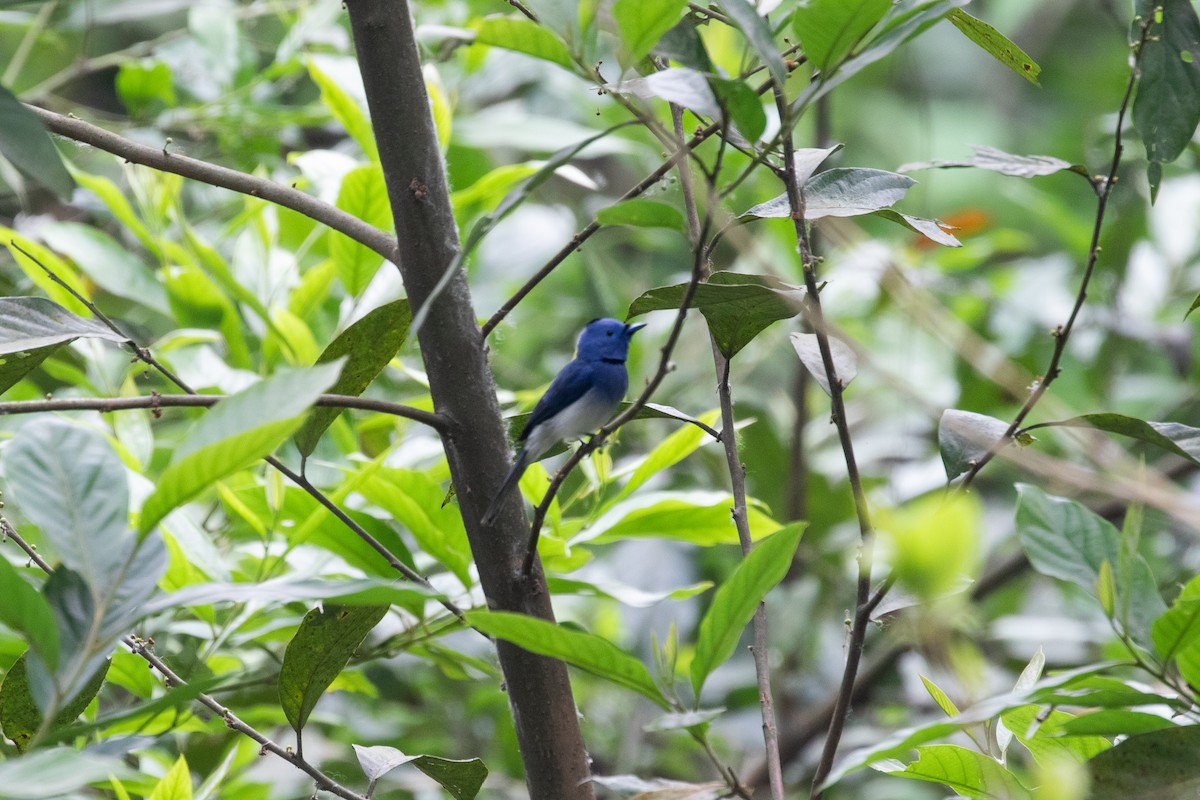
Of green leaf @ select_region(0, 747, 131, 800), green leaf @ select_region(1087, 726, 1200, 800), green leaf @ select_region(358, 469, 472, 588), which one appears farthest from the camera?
green leaf @ select_region(358, 469, 472, 588)

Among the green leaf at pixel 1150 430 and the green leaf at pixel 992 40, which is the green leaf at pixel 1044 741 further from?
the green leaf at pixel 992 40

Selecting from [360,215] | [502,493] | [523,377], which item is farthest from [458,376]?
[523,377]

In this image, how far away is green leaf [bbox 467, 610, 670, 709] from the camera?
70 centimetres

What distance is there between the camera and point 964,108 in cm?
664

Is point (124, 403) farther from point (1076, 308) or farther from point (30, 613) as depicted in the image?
point (1076, 308)

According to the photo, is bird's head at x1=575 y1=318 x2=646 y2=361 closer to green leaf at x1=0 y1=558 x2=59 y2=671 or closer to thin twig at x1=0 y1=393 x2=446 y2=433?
thin twig at x1=0 y1=393 x2=446 y2=433

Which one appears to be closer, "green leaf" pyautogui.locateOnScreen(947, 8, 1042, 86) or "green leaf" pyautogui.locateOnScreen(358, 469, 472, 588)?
"green leaf" pyautogui.locateOnScreen(947, 8, 1042, 86)

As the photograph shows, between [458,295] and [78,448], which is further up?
[458,295]

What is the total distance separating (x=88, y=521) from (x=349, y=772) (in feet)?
4.43

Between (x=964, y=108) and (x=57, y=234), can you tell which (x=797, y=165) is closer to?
(x=57, y=234)

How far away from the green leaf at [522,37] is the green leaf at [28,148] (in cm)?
31

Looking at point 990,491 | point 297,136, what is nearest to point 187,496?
point 297,136

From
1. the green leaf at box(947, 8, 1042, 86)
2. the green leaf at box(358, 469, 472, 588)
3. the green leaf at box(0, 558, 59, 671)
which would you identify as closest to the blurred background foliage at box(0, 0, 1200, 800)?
the green leaf at box(358, 469, 472, 588)

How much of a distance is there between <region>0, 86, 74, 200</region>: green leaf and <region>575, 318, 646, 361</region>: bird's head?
40.5 inches
